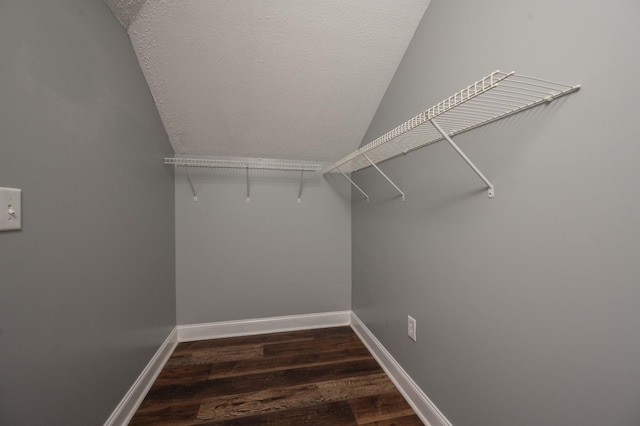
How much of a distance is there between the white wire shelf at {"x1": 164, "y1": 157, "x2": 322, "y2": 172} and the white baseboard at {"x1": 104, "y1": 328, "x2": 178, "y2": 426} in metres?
1.30

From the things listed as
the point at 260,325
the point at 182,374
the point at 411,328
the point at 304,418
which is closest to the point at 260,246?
the point at 260,325

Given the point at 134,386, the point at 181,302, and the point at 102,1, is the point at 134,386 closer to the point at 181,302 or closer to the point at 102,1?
the point at 181,302

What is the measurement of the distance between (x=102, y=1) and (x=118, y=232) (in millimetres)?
1045

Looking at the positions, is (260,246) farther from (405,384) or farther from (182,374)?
(405,384)

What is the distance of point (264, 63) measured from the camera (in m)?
1.30

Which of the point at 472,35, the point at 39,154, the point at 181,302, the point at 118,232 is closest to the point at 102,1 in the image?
the point at 39,154

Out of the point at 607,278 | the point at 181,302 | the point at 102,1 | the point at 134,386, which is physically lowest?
the point at 134,386

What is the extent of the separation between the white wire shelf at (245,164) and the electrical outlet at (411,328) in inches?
53.1

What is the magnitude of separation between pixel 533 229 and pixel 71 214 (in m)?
1.60

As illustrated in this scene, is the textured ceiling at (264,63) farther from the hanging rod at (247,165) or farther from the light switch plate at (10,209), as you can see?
the light switch plate at (10,209)

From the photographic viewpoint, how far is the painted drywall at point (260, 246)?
5.99ft

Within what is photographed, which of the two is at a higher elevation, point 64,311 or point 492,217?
point 492,217

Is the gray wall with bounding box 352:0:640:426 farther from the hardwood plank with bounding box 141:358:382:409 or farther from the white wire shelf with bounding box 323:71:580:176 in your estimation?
the hardwood plank with bounding box 141:358:382:409

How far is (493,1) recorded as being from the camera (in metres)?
0.83
